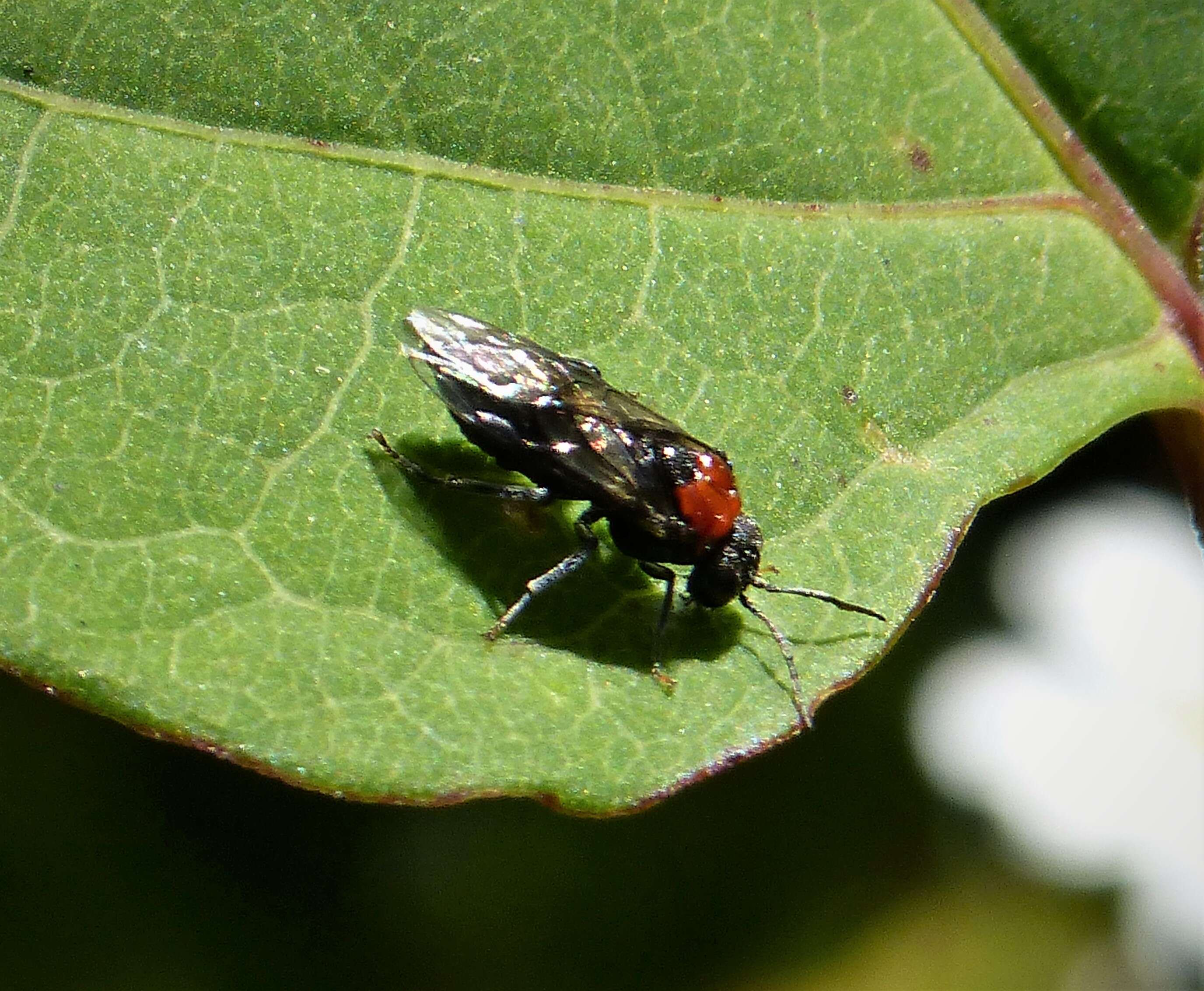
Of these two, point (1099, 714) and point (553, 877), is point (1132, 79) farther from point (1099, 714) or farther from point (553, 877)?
point (553, 877)

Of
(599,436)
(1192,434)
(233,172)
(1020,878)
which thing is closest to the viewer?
(233,172)

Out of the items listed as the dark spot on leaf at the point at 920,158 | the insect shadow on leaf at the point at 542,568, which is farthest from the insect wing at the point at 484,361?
the dark spot on leaf at the point at 920,158

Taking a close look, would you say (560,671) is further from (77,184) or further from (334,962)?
(334,962)

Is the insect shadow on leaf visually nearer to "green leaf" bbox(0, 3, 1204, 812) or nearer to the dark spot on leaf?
"green leaf" bbox(0, 3, 1204, 812)

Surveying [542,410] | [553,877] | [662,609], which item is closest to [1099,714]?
[553,877]

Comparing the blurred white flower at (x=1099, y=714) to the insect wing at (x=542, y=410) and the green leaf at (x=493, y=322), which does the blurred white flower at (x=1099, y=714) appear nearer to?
the green leaf at (x=493, y=322)

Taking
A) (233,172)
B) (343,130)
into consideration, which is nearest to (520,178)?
(343,130)
